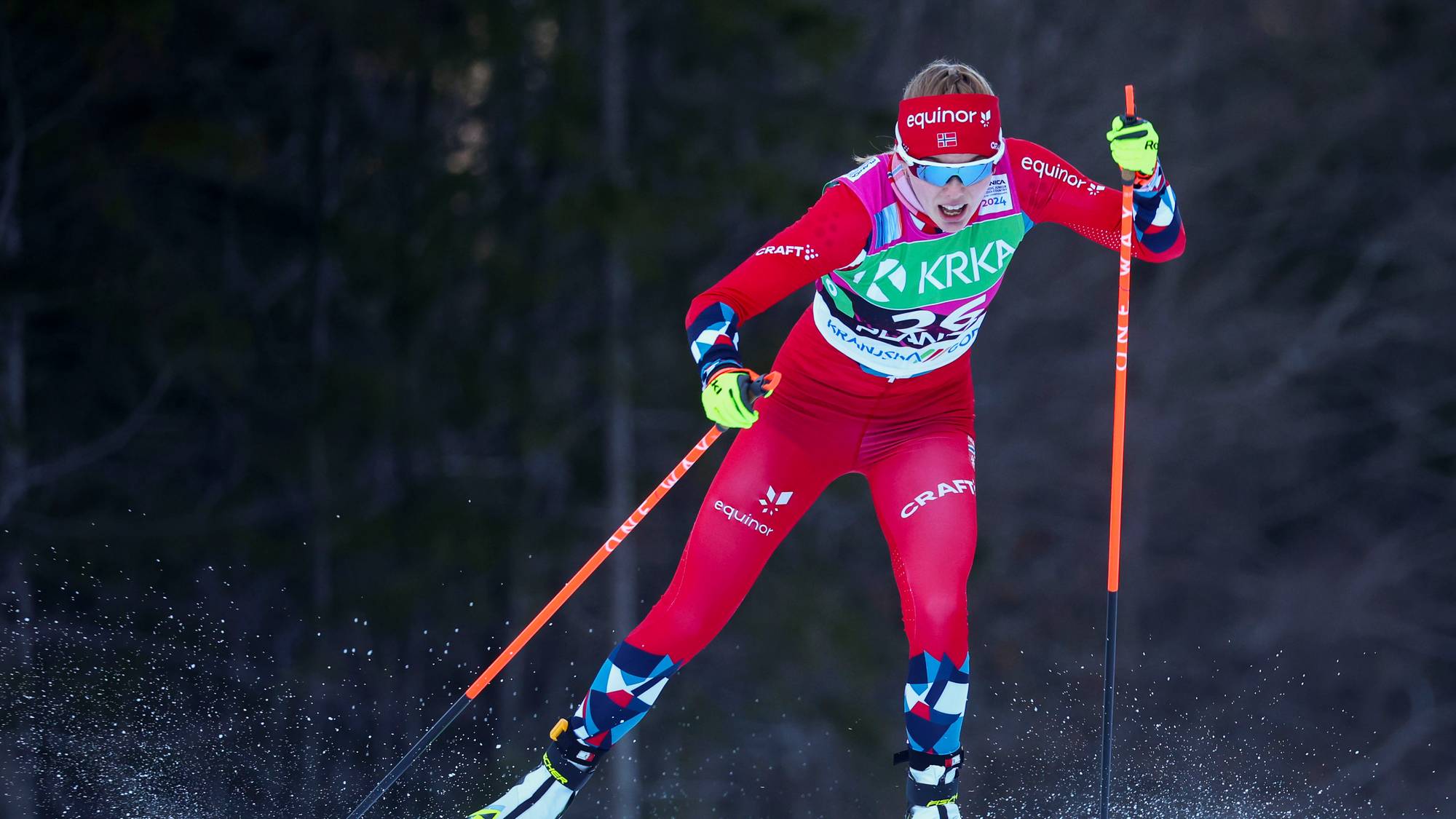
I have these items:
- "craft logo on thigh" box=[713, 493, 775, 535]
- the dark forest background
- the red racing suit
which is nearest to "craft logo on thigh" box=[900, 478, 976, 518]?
the red racing suit

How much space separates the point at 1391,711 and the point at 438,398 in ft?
32.2

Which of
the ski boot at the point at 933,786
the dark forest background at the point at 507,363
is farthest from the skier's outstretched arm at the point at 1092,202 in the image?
the dark forest background at the point at 507,363

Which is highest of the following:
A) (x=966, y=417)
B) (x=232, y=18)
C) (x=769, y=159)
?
(x=232, y=18)

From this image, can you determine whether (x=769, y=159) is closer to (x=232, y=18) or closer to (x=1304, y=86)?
(x=232, y=18)

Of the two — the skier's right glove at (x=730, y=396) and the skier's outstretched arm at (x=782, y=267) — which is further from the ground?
the skier's outstretched arm at (x=782, y=267)

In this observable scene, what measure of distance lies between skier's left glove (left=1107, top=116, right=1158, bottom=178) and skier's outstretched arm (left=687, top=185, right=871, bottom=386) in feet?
2.27

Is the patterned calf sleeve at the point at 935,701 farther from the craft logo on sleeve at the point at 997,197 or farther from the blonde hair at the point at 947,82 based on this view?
the blonde hair at the point at 947,82

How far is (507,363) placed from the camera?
38.3ft

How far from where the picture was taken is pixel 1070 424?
13.7 metres

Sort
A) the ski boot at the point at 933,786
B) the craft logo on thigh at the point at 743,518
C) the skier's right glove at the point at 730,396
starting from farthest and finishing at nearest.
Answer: the craft logo on thigh at the point at 743,518 → the ski boot at the point at 933,786 → the skier's right glove at the point at 730,396

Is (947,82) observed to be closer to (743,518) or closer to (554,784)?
(743,518)

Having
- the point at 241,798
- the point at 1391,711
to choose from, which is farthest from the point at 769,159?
the point at 1391,711

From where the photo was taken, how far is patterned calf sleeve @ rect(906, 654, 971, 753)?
3.83 m

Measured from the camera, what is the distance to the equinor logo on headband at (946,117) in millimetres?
3762
